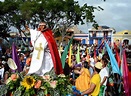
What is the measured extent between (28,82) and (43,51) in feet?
6.24

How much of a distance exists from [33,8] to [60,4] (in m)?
3.12

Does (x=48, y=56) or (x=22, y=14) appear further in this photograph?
(x=22, y=14)

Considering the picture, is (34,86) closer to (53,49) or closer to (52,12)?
(53,49)

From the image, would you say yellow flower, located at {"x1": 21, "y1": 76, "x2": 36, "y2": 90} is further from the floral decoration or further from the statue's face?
the statue's face

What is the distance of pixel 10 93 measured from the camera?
565 centimetres

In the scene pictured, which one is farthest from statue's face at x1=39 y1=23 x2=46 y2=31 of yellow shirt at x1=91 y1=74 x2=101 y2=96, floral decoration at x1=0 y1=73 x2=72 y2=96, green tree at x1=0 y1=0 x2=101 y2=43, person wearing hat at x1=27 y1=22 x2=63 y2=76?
green tree at x1=0 y1=0 x2=101 y2=43

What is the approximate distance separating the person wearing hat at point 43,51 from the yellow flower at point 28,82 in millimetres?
1578

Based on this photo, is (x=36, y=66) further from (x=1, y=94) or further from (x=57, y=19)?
(x=57, y=19)

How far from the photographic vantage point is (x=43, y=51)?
7340 mm

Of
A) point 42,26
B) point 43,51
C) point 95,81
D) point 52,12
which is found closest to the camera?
point 95,81

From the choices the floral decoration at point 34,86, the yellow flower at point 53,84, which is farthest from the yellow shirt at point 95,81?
the yellow flower at point 53,84

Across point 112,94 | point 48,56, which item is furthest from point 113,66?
point 48,56

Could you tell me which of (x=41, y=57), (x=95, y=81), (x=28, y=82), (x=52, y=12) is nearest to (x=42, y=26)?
(x=41, y=57)

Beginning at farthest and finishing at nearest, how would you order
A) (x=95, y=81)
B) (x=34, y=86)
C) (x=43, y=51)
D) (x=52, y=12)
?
1. (x=52, y=12)
2. (x=43, y=51)
3. (x=95, y=81)
4. (x=34, y=86)
